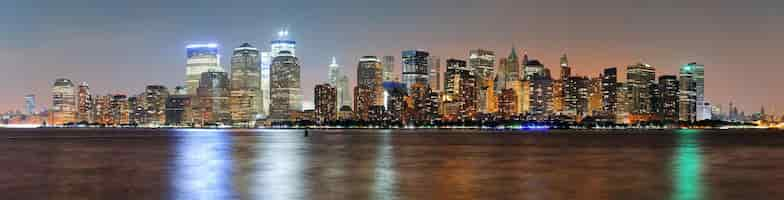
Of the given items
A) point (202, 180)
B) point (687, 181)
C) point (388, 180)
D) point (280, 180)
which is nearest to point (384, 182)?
point (388, 180)

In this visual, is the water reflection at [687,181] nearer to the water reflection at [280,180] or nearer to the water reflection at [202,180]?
the water reflection at [280,180]

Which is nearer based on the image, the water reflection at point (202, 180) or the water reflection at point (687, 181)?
the water reflection at point (202, 180)

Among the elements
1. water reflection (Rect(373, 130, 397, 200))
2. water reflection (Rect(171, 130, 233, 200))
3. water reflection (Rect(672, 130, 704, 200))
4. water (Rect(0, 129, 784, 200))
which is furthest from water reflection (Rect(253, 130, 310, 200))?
water reflection (Rect(672, 130, 704, 200))

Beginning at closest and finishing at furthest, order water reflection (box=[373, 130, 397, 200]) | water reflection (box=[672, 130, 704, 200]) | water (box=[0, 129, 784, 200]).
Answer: water reflection (box=[373, 130, 397, 200]) → water (box=[0, 129, 784, 200]) → water reflection (box=[672, 130, 704, 200])

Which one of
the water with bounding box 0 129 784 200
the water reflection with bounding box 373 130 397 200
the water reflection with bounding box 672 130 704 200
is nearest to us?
the water reflection with bounding box 373 130 397 200

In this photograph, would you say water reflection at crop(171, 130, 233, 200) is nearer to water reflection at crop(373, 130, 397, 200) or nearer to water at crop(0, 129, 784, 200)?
water at crop(0, 129, 784, 200)

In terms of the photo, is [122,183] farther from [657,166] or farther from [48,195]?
[657,166]

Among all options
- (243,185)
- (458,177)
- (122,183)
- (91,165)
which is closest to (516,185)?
(458,177)

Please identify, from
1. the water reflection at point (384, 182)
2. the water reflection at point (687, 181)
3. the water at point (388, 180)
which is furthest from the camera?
the water reflection at point (687, 181)

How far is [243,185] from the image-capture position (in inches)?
1416

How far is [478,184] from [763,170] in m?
19.8

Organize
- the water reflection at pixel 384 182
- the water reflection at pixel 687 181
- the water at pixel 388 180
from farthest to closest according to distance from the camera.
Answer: the water reflection at pixel 687 181 < the water at pixel 388 180 < the water reflection at pixel 384 182

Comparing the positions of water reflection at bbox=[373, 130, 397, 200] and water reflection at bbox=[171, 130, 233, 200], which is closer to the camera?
water reflection at bbox=[373, 130, 397, 200]

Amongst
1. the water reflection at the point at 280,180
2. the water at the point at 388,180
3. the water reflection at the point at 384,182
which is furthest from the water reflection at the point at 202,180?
the water reflection at the point at 384,182
